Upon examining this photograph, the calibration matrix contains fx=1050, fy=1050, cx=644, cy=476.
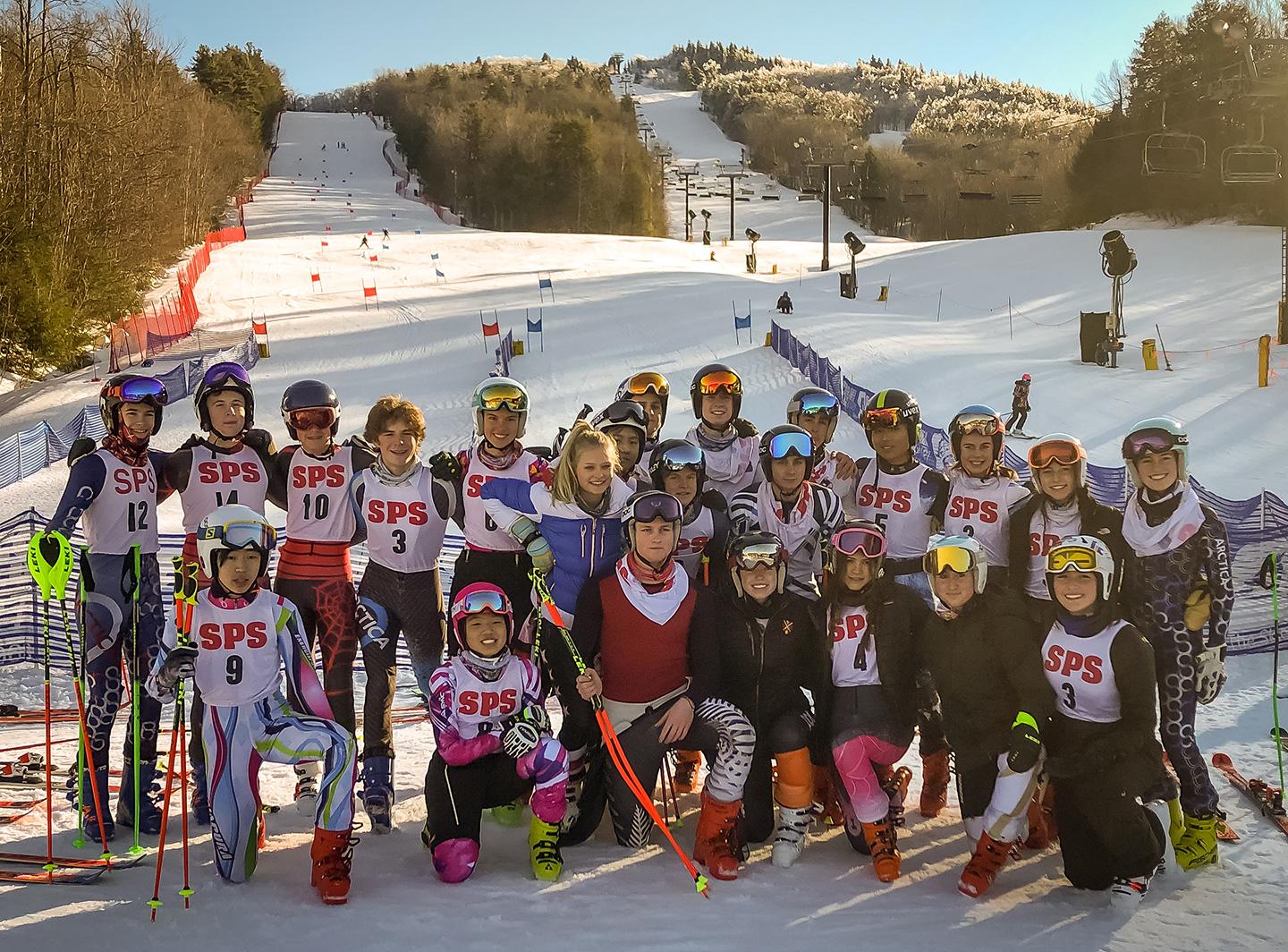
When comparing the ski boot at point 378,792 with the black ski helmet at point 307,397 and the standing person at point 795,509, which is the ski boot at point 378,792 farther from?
the standing person at point 795,509

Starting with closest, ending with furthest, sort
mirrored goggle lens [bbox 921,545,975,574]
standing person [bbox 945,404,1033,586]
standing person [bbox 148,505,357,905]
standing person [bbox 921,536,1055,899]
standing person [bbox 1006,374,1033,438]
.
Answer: standing person [bbox 148,505,357,905], standing person [bbox 921,536,1055,899], mirrored goggle lens [bbox 921,545,975,574], standing person [bbox 945,404,1033,586], standing person [bbox 1006,374,1033,438]

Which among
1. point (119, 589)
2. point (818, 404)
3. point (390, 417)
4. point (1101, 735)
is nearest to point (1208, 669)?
point (1101, 735)

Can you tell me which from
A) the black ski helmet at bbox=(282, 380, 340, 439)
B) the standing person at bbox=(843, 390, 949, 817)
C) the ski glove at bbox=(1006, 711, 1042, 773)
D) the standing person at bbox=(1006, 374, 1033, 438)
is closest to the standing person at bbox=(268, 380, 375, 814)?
the black ski helmet at bbox=(282, 380, 340, 439)

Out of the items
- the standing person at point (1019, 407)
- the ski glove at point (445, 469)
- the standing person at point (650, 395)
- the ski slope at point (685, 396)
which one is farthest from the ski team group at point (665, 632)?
the standing person at point (1019, 407)

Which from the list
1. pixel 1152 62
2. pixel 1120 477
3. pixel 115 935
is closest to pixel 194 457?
pixel 115 935

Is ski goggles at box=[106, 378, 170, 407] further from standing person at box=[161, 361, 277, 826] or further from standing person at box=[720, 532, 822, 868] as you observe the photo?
standing person at box=[720, 532, 822, 868]

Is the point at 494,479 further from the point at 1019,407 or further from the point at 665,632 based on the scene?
the point at 1019,407

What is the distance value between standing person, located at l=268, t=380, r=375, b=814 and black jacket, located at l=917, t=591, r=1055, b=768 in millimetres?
2829

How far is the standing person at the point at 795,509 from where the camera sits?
5203 millimetres

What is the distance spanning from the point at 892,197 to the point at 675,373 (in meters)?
58.8

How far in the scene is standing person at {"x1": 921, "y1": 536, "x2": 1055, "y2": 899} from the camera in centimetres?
446

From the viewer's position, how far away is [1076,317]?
28719 mm

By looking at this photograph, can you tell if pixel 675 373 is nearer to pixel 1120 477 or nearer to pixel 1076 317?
pixel 1120 477

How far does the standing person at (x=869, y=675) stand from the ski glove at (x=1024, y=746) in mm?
509
